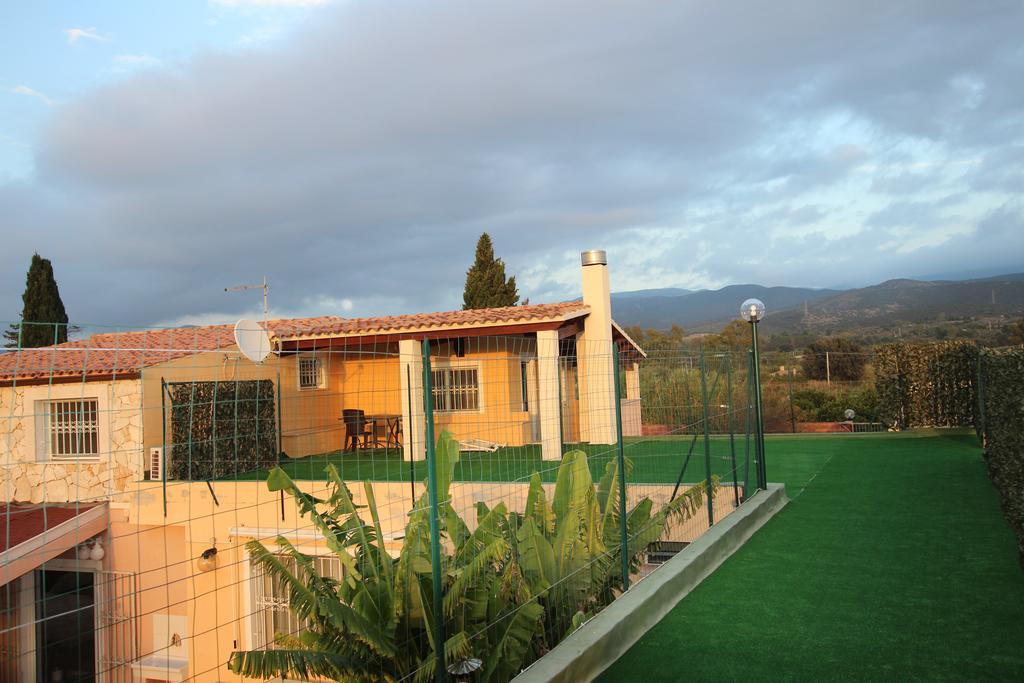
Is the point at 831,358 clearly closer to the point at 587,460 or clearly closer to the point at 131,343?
the point at 131,343

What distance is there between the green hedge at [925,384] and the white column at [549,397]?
8831mm

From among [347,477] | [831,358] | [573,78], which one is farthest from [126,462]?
[831,358]

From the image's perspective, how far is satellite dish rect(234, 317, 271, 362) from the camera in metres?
10.2

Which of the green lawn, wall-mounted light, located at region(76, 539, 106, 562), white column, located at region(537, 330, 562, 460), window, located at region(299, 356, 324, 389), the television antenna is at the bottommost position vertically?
wall-mounted light, located at region(76, 539, 106, 562)

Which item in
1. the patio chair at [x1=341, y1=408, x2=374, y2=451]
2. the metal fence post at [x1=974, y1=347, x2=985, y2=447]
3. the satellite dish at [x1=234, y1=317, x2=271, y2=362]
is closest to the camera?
the satellite dish at [x1=234, y1=317, x2=271, y2=362]

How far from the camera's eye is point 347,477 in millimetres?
14148

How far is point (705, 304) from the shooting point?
133750 millimetres

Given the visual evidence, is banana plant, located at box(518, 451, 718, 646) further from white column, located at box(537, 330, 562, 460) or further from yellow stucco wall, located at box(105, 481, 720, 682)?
yellow stucco wall, located at box(105, 481, 720, 682)

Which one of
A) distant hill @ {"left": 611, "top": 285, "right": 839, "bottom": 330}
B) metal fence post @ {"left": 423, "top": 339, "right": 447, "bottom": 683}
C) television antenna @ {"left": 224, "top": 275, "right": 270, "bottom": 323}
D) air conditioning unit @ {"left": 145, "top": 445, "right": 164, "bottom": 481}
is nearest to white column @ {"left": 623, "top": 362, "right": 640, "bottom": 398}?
metal fence post @ {"left": 423, "top": 339, "right": 447, "bottom": 683}

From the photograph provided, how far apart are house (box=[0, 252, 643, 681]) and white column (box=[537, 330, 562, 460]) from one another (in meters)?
0.07

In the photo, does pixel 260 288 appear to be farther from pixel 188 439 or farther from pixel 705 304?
pixel 705 304

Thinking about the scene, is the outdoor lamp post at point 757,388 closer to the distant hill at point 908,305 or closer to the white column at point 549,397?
the white column at point 549,397

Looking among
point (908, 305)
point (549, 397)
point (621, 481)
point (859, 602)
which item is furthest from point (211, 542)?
point (908, 305)

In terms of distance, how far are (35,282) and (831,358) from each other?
1350 inches
